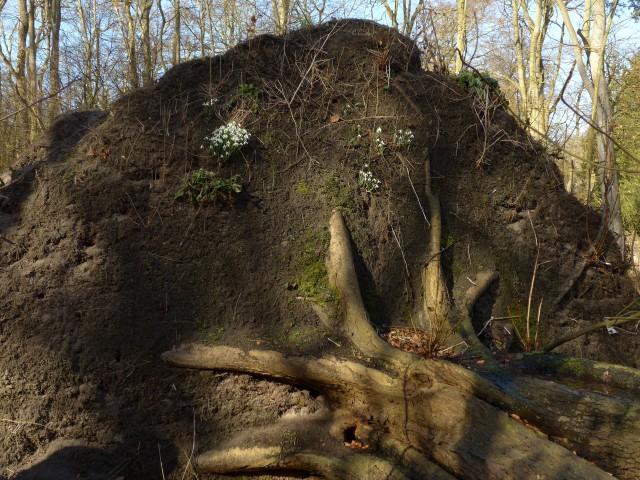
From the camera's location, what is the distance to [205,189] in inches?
193

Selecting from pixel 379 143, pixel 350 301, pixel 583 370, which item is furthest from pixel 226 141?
pixel 583 370

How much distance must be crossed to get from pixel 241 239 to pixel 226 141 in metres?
1.03

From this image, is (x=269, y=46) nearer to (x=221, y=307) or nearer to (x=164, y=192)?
(x=164, y=192)

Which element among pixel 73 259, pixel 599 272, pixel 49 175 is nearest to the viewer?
pixel 73 259

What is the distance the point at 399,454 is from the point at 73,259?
3283 mm

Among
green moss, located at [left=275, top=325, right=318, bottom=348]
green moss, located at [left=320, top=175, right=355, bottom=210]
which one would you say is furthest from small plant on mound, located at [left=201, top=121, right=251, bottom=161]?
green moss, located at [left=275, top=325, right=318, bottom=348]

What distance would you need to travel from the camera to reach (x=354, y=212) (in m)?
5.11

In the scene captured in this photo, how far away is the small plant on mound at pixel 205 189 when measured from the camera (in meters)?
4.90

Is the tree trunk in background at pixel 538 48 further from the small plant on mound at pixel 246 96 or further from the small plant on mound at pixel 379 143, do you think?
the small plant on mound at pixel 246 96

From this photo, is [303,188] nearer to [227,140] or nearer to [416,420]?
[227,140]

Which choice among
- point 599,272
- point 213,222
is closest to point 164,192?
point 213,222

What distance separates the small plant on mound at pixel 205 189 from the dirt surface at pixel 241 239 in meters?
0.09

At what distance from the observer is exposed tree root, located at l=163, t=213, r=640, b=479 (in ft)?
10.1

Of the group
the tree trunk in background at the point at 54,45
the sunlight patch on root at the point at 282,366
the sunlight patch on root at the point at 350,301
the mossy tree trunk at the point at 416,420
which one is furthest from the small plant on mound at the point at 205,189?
the tree trunk in background at the point at 54,45
